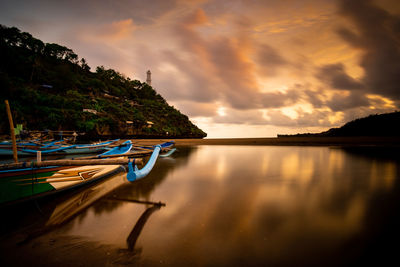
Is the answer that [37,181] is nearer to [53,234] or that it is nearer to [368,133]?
[53,234]

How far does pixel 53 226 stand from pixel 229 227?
3.70 metres

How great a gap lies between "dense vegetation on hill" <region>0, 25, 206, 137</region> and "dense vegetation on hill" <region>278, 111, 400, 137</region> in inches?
1811

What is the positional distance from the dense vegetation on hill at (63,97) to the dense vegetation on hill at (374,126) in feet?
151

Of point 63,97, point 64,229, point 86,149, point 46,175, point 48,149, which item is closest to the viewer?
point 64,229

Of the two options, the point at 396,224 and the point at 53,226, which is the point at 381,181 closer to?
the point at 396,224

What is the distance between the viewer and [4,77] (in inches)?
1080

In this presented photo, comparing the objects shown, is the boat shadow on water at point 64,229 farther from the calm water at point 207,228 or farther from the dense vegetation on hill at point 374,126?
the dense vegetation on hill at point 374,126

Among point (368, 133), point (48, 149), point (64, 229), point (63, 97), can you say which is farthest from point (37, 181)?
point (368, 133)

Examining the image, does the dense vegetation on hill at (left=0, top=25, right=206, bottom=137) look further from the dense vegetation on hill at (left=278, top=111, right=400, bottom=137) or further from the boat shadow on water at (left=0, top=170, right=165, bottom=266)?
the dense vegetation on hill at (left=278, top=111, right=400, bottom=137)

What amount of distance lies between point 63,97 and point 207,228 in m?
45.9

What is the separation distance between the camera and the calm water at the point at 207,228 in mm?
2408

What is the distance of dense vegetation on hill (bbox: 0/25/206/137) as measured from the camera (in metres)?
28.2

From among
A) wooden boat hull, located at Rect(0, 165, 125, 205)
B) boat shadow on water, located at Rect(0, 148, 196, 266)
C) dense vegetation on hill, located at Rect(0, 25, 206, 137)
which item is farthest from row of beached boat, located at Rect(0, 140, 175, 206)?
dense vegetation on hill, located at Rect(0, 25, 206, 137)

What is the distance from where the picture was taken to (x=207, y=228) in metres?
3.27
